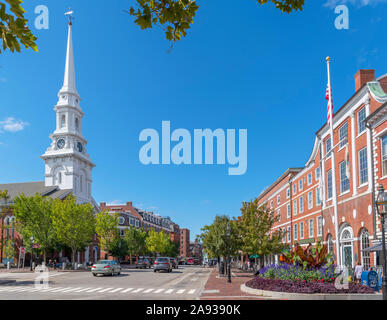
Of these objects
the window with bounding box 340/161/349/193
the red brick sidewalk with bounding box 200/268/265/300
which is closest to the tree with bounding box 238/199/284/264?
the window with bounding box 340/161/349/193

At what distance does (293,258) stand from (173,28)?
54.5ft

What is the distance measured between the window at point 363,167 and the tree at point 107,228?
146 ft

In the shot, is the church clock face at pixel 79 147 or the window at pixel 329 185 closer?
the window at pixel 329 185

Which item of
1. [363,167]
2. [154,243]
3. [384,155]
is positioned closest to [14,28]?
[384,155]

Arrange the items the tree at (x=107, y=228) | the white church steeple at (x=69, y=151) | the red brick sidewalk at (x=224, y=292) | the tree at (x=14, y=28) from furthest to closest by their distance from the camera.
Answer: the white church steeple at (x=69, y=151), the tree at (x=107, y=228), the red brick sidewalk at (x=224, y=292), the tree at (x=14, y=28)

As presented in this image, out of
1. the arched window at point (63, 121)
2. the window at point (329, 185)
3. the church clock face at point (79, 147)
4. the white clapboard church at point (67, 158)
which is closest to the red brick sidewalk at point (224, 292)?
the window at point (329, 185)

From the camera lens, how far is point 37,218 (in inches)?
1988

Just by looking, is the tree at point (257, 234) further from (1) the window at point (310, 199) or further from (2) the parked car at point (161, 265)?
(2) the parked car at point (161, 265)

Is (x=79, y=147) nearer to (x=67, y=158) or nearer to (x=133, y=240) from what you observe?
(x=67, y=158)

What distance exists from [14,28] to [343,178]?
98.4ft

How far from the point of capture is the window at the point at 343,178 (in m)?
30.8

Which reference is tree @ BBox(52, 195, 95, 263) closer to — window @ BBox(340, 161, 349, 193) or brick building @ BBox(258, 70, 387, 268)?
brick building @ BBox(258, 70, 387, 268)

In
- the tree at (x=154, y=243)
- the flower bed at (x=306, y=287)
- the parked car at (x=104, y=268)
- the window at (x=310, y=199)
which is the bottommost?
the tree at (x=154, y=243)
